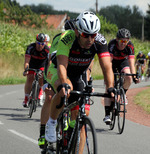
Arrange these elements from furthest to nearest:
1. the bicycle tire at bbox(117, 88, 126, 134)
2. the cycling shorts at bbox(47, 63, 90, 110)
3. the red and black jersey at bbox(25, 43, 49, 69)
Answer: the red and black jersey at bbox(25, 43, 49, 69), the bicycle tire at bbox(117, 88, 126, 134), the cycling shorts at bbox(47, 63, 90, 110)

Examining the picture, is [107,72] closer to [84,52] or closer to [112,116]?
[84,52]

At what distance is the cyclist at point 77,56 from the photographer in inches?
174

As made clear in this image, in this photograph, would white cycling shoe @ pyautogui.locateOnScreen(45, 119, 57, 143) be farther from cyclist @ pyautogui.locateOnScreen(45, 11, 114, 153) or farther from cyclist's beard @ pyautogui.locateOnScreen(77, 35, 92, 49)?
cyclist's beard @ pyautogui.locateOnScreen(77, 35, 92, 49)

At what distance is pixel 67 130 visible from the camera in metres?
4.55

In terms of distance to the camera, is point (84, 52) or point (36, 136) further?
point (36, 136)

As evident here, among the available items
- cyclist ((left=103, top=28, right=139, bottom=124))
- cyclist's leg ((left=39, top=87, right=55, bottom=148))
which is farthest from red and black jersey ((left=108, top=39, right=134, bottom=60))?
cyclist's leg ((left=39, top=87, right=55, bottom=148))

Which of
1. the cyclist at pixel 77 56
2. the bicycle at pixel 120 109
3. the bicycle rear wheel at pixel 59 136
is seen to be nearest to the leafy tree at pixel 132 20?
the bicycle at pixel 120 109

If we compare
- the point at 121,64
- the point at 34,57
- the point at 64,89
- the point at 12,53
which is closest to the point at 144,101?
the point at 121,64

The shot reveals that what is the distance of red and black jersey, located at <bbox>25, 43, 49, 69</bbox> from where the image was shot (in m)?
10.1

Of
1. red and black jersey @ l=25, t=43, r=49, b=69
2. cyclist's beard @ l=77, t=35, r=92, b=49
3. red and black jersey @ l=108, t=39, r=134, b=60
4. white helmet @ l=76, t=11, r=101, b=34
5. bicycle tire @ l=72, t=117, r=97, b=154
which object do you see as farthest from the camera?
red and black jersey @ l=25, t=43, r=49, b=69

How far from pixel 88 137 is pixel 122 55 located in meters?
4.96

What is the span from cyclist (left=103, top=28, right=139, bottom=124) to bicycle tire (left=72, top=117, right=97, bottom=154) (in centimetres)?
382

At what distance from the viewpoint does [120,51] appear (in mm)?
8656

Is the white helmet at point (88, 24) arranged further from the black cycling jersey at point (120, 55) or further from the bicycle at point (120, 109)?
the black cycling jersey at point (120, 55)
